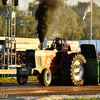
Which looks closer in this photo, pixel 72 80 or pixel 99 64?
pixel 72 80

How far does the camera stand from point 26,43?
143 ft

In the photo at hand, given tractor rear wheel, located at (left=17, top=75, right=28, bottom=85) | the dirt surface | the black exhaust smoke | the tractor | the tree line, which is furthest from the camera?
the tree line

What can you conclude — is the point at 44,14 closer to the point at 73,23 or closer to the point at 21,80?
the point at 21,80

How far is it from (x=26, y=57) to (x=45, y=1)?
18.9 ft

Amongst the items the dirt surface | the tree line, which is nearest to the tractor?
the dirt surface

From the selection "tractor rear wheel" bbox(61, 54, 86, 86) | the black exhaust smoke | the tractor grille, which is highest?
the black exhaust smoke

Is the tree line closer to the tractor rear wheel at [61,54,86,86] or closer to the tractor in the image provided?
the tractor

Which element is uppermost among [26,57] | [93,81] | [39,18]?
[39,18]

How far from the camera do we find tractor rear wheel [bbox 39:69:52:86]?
12.8 m

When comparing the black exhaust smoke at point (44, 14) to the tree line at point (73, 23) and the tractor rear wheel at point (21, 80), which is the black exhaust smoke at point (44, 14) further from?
the tree line at point (73, 23)

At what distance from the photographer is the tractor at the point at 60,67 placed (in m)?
13.1

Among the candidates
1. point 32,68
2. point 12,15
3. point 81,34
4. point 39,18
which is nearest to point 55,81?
point 32,68

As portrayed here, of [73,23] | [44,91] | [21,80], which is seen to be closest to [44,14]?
[21,80]

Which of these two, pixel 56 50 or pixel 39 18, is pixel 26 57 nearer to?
pixel 56 50
